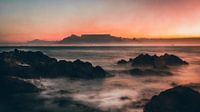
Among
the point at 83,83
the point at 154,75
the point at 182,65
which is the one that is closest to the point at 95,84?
the point at 83,83

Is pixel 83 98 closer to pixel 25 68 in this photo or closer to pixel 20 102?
pixel 20 102

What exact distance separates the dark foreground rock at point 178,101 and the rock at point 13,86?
86.7ft

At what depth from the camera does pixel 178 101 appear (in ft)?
136

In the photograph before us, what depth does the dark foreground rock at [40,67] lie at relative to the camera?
67000 millimetres

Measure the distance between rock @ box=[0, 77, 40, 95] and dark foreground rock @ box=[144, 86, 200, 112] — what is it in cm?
2643

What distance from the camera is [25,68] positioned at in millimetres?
68750

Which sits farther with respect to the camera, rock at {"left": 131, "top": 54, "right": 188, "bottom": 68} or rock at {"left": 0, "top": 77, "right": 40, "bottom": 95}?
rock at {"left": 131, "top": 54, "right": 188, "bottom": 68}

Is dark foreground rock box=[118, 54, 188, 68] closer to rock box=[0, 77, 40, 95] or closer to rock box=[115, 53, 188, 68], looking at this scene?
rock box=[115, 53, 188, 68]

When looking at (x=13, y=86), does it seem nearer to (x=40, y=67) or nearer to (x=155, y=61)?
(x=40, y=67)

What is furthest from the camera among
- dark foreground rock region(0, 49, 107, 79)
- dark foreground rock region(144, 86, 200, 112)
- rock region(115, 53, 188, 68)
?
rock region(115, 53, 188, 68)

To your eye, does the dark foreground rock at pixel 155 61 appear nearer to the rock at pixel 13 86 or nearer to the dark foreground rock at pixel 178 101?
the rock at pixel 13 86

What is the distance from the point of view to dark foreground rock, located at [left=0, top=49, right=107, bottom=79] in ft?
220

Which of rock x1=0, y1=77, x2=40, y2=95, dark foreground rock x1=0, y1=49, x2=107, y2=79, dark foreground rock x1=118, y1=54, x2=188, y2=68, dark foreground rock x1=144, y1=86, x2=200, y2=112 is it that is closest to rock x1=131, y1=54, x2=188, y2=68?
dark foreground rock x1=118, y1=54, x2=188, y2=68

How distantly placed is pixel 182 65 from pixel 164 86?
54425 mm
